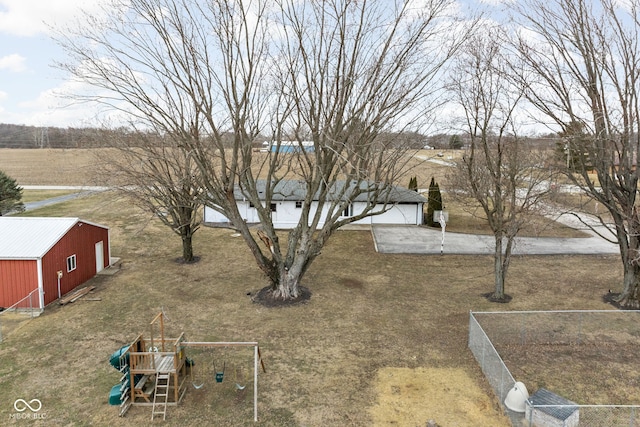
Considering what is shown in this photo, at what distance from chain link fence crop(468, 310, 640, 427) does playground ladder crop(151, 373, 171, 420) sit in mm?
7399

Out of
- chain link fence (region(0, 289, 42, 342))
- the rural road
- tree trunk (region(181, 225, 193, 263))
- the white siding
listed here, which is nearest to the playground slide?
chain link fence (region(0, 289, 42, 342))

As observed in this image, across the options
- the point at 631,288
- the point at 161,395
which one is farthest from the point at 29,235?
the point at 631,288

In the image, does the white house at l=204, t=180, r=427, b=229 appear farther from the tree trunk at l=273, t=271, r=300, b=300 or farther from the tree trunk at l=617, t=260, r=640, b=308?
the tree trunk at l=617, t=260, r=640, b=308

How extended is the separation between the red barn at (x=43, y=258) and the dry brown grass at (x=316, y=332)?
883 mm

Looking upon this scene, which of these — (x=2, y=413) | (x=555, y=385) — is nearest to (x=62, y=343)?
(x=2, y=413)

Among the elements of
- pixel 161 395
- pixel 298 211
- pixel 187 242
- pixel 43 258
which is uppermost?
pixel 43 258

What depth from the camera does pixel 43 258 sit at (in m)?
15.4

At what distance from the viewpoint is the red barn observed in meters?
15.3

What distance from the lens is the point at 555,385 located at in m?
10.8

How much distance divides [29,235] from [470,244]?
2187 centimetres

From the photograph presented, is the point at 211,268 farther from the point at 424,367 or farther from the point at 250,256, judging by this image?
the point at 424,367

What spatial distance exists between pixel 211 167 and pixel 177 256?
827 cm

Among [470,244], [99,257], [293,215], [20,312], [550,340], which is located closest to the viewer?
[550,340]

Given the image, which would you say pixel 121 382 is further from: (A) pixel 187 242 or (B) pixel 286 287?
(A) pixel 187 242
